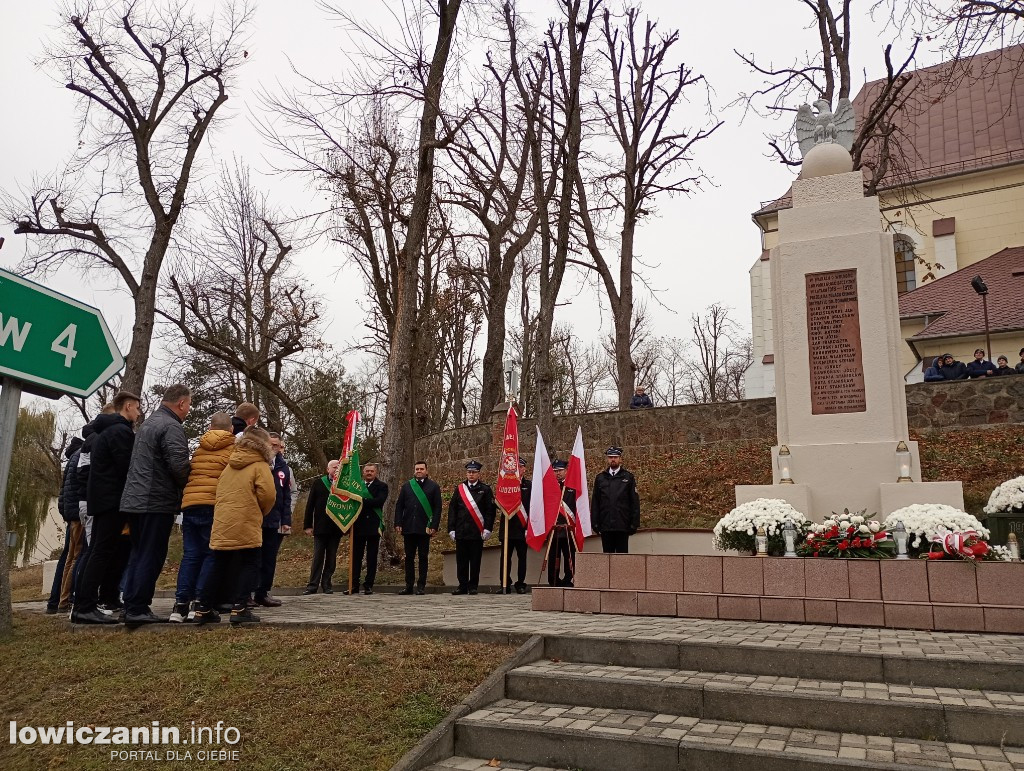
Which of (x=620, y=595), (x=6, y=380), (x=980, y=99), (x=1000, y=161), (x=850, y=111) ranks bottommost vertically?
(x=620, y=595)

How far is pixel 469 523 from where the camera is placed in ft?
35.5

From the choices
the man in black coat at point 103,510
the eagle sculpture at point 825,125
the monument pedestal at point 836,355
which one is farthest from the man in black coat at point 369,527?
the eagle sculpture at point 825,125

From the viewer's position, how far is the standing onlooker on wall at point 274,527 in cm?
883

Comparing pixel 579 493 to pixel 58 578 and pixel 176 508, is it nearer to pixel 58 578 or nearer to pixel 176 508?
pixel 176 508

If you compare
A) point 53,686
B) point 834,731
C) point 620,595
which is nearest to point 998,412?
point 620,595

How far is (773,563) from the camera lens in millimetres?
6926

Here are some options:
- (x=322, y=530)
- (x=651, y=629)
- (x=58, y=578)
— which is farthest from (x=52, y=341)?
(x=322, y=530)

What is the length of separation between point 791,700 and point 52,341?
5.39 meters

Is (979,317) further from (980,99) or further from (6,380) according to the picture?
(6,380)

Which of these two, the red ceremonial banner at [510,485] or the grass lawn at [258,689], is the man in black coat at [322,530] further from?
the grass lawn at [258,689]

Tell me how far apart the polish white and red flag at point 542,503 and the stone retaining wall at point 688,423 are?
10.3 feet

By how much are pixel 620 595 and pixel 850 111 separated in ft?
22.8

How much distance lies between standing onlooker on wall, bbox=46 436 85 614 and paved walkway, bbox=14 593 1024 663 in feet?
7.68

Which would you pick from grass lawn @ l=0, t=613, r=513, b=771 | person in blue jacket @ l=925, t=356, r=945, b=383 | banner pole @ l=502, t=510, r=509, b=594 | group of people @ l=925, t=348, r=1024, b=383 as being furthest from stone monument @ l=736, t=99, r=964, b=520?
person in blue jacket @ l=925, t=356, r=945, b=383
